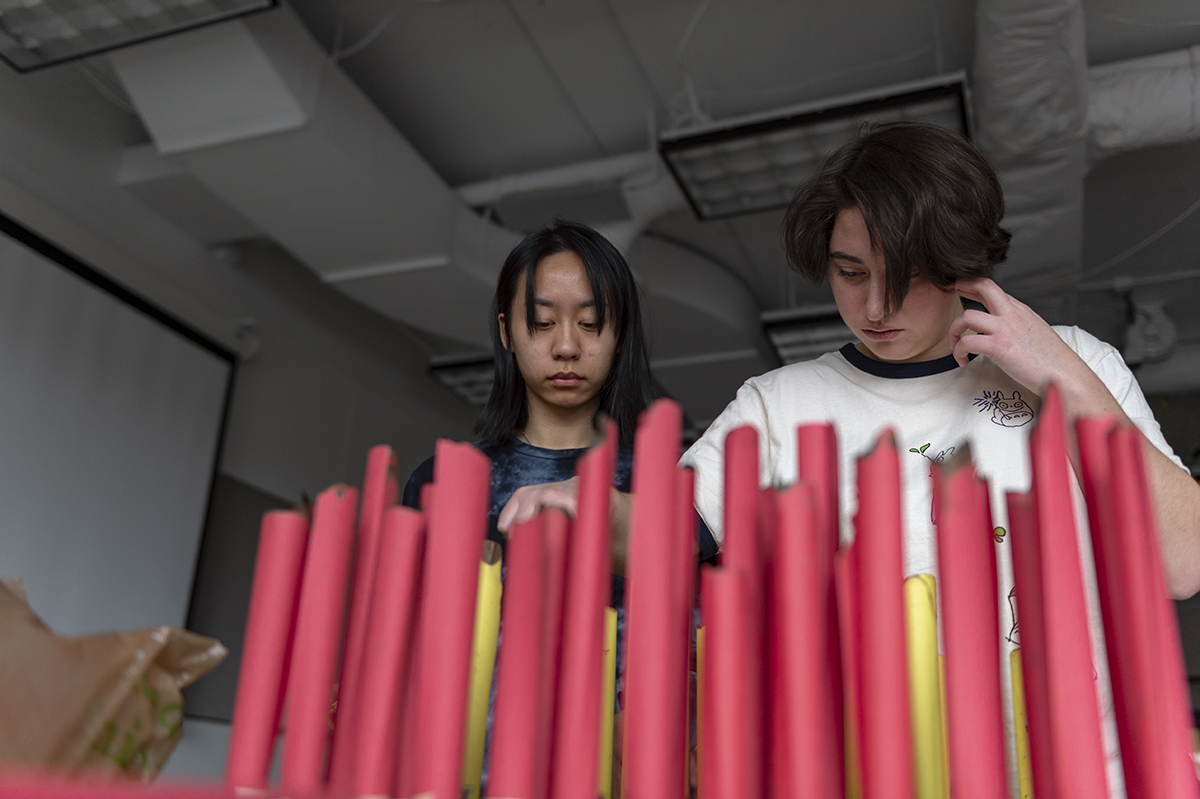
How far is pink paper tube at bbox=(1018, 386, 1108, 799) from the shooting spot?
339 mm

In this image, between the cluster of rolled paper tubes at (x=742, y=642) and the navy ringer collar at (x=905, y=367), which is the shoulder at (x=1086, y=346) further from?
the cluster of rolled paper tubes at (x=742, y=642)

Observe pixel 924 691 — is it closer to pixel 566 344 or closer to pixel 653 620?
pixel 653 620

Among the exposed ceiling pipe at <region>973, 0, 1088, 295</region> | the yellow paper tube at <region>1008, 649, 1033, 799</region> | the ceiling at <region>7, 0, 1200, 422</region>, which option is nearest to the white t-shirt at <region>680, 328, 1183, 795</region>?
the yellow paper tube at <region>1008, 649, 1033, 799</region>

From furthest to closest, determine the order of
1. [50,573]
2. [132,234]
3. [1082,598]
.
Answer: [132,234], [50,573], [1082,598]

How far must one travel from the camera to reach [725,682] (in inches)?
14.3

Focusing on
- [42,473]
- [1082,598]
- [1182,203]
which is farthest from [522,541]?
[1182,203]

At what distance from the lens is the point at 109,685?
466 mm

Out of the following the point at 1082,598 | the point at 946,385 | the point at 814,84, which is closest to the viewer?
the point at 1082,598

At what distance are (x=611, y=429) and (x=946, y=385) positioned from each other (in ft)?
1.73

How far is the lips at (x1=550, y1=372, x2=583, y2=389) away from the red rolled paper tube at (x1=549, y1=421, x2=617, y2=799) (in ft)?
2.22

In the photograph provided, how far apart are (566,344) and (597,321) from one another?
6 centimetres

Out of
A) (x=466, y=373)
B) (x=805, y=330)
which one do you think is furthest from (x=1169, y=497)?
(x=466, y=373)

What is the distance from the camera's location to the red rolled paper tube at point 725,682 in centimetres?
35

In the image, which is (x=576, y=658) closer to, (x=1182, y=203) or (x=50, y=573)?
(x=50, y=573)
